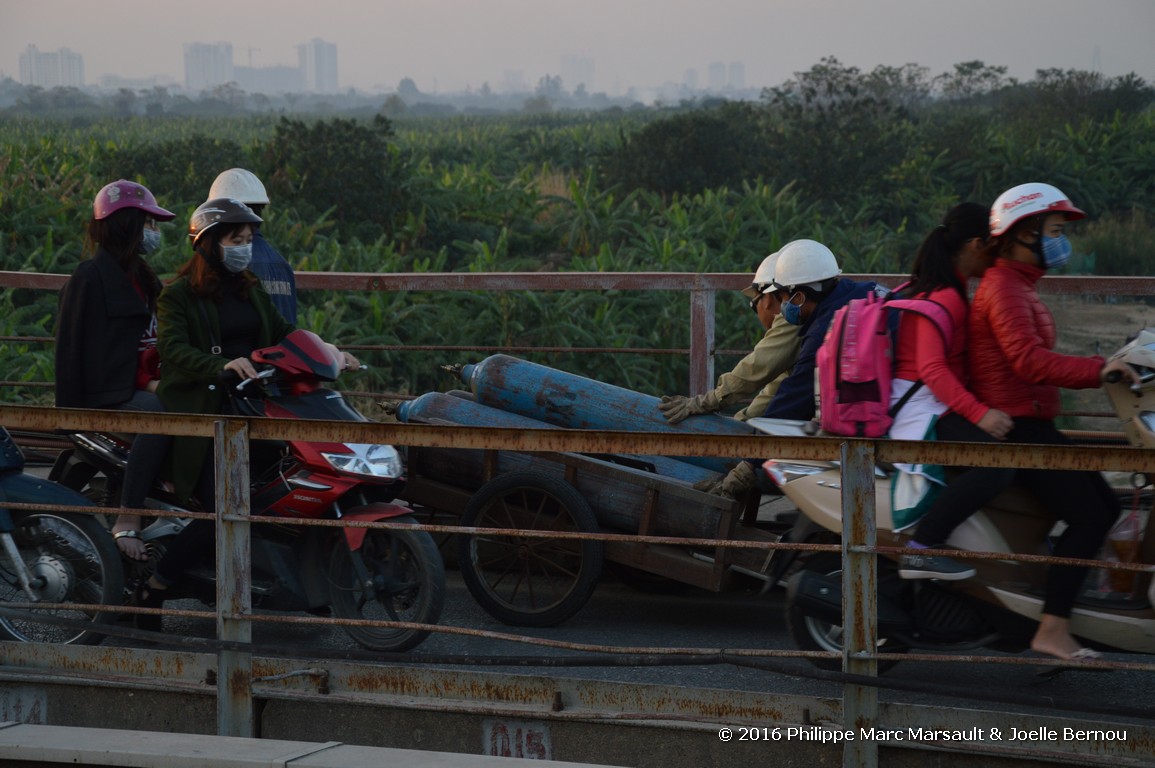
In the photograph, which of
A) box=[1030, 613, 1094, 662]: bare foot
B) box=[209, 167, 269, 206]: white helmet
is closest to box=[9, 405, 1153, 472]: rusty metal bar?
box=[1030, 613, 1094, 662]: bare foot

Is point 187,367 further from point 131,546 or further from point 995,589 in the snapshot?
point 995,589

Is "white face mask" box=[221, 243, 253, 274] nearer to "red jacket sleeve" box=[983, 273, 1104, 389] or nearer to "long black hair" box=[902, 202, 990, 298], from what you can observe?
"long black hair" box=[902, 202, 990, 298]

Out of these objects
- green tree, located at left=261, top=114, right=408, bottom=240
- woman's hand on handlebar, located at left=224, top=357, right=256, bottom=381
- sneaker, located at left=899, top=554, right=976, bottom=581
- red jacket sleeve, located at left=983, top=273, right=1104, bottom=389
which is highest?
green tree, located at left=261, top=114, right=408, bottom=240

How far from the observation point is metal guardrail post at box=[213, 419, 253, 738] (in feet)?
13.2

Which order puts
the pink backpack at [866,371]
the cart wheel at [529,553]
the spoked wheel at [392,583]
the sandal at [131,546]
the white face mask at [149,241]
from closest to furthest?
the pink backpack at [866,371] → the spoked wheel at [392,583] → the sandal at [131,546] → the cart wheel at [529,553] → the white face mask at [149,241]

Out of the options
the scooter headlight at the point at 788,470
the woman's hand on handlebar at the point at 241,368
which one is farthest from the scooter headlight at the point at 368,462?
the scooter headlight at the point at 788,470

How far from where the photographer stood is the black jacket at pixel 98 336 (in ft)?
16.9

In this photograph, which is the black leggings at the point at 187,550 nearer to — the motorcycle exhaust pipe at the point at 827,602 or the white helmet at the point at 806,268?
the motorcycle exhaust pipe at the point at 827,602

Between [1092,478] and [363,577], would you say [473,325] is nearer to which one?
[363,577]

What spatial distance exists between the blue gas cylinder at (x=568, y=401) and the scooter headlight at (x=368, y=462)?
37.5 inches

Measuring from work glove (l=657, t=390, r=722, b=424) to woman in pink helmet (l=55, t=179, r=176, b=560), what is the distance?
6.97 feet

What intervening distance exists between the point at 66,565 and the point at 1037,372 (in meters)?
3.53

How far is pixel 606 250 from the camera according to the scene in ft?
53.8

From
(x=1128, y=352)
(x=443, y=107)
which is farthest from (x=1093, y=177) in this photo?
(x=443, y=107)
